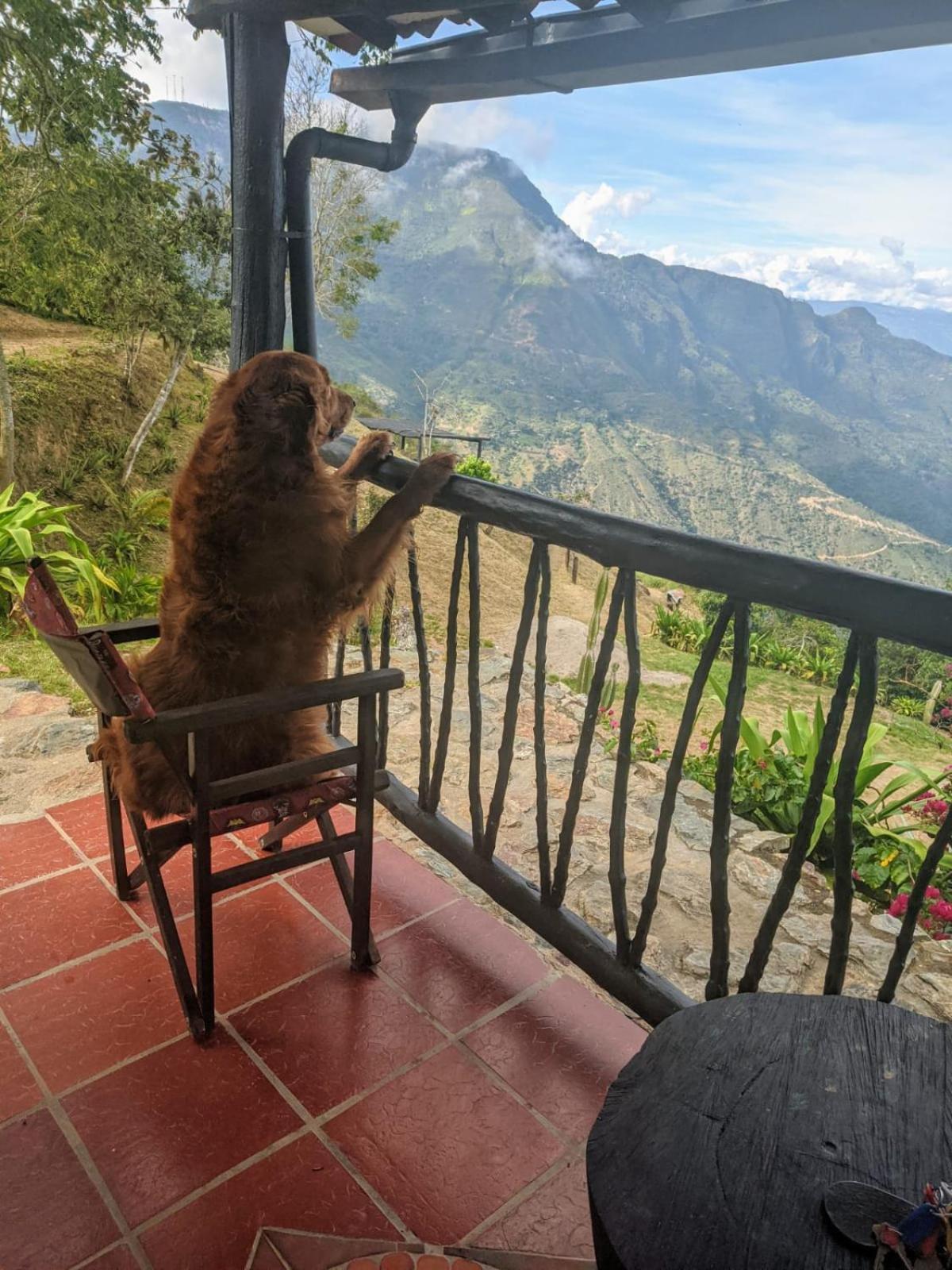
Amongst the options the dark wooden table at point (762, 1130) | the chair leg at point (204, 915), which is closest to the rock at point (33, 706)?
the chair leg at point (204, 915)

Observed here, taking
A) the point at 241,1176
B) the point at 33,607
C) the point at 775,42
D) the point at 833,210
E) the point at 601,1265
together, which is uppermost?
the point at 833,210

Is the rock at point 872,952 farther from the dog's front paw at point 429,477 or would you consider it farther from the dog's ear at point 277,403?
the dog's ear at point 277,403

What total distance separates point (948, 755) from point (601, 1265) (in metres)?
7.73

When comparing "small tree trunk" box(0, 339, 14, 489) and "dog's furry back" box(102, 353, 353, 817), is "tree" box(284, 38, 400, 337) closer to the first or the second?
"small tree trunk" box(0, 339, 14, 489)

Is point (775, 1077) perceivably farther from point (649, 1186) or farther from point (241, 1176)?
point (241, 1176)

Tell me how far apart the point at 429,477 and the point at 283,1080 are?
4.19 feet

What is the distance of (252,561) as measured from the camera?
166cm

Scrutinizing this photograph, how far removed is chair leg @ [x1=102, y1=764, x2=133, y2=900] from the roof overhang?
7.39 ft

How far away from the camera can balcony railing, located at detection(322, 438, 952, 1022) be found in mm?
1208

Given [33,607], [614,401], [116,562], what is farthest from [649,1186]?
[614,401]

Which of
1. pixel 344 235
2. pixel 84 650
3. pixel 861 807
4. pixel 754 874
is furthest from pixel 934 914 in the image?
pixel 344 235

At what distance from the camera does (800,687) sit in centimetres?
835

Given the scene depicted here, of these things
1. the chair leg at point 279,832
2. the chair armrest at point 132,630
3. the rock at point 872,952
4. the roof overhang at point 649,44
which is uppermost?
the roof overhang at point 649,44

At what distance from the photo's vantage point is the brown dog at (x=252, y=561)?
5.38 ft
